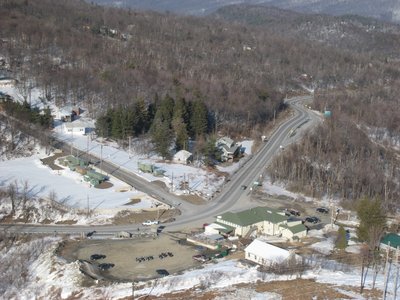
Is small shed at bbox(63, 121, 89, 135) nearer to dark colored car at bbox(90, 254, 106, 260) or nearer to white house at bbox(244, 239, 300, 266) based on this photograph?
dark colored car at bbox(90, 254, 106, 260)

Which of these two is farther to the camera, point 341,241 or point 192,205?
point 192,205

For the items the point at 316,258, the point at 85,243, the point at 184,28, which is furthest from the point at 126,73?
the point at 184,28

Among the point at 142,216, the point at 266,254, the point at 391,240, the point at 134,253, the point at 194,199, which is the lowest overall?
the point at 134,253

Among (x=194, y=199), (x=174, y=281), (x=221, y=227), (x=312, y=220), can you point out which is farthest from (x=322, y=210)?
(x=174, y=281)

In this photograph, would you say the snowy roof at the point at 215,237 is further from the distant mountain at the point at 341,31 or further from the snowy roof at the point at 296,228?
the distant mountain at the point at 341,31

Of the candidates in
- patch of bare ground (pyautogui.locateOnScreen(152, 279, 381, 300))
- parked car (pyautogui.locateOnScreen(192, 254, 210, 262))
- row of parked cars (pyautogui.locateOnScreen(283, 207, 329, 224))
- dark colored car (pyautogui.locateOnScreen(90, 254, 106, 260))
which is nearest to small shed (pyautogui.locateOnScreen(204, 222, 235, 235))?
parked car (pyautogui.locateOnScreen(192, 254, 210, 262))

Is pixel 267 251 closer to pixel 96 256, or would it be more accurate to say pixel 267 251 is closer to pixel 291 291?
pixel 291 291

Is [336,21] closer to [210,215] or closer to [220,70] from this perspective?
[220,70]
